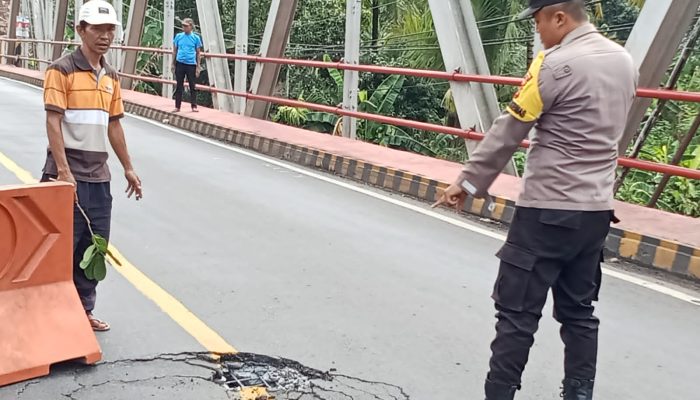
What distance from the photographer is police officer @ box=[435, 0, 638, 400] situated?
2.98 meters

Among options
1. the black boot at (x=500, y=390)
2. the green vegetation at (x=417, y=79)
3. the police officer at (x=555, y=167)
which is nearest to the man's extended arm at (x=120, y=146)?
the police officer at (x=555, y=167)

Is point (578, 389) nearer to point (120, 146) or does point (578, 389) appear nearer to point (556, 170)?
point (556, 170)

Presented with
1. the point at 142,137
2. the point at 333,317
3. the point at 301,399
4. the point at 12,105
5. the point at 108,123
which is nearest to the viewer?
the point at 301,399

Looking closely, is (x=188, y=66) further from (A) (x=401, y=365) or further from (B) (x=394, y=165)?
(A) (x=401, y=365)

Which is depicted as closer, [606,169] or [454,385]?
[606,169]

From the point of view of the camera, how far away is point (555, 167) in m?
3.07

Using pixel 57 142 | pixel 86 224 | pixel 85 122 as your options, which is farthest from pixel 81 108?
pixel 86 224

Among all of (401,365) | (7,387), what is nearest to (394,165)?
(401,365)

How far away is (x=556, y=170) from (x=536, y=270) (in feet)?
1.27

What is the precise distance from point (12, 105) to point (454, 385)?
1486 cm

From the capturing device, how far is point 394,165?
921cm

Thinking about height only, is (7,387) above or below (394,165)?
below

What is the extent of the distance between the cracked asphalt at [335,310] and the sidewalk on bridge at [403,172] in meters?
0.57

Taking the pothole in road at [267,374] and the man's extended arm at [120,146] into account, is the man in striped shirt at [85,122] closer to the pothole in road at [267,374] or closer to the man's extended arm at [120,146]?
the man's extended arm at [120,146]
